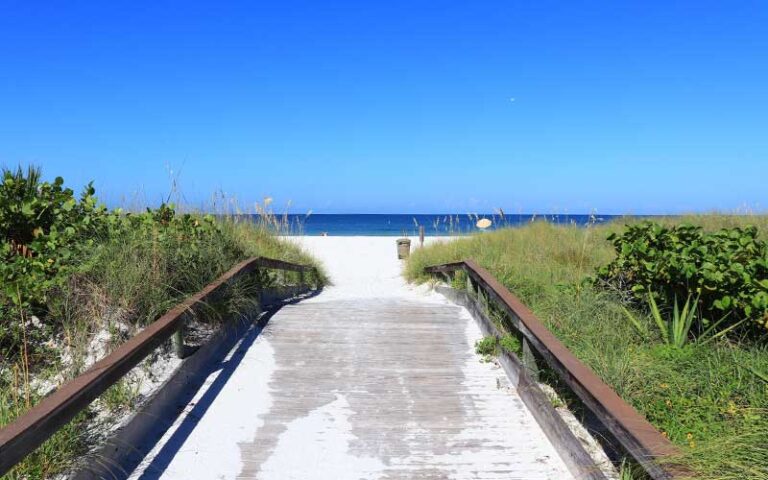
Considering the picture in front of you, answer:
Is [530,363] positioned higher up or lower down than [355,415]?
higher up

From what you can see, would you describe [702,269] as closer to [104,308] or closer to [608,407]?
[608,407]

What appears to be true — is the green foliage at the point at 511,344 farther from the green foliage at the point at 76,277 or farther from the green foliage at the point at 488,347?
the green foliage at the point at 76,277

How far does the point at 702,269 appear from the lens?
425cm

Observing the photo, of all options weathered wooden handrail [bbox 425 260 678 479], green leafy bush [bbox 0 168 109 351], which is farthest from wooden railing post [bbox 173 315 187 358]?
weathered wooden handrail [bbox 425 260 678 479]

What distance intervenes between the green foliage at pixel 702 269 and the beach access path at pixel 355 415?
1.58m

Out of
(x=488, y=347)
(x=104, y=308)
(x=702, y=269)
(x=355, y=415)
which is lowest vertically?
(x=355, y=415)

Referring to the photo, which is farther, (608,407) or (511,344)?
(511,344)

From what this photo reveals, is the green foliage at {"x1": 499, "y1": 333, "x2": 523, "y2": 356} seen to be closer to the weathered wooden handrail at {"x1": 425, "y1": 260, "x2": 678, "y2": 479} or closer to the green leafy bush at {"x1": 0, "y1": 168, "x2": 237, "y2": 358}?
the weathered wooden handrail at {"x1": 425, "y1": 260, "x2": 678, "y2": 479}

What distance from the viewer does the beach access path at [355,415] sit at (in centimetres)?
317

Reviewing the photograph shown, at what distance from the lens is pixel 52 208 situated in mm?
5367

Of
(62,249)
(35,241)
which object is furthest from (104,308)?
(35,241)

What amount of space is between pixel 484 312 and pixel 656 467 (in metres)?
3.86

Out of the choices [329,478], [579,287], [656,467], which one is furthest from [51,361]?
[579,287]

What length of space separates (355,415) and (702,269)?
2746mm
